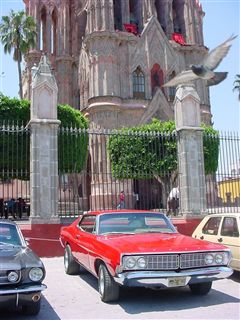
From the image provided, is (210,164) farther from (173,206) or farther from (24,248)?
(24,248)

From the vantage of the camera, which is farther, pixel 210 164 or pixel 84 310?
pixel 210 164

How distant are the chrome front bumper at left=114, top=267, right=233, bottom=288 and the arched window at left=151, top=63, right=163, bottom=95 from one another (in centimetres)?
3222

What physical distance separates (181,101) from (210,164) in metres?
12.0

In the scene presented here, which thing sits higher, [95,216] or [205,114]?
[205,114]

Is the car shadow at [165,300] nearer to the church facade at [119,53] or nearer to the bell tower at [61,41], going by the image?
the church facade at [119,53]

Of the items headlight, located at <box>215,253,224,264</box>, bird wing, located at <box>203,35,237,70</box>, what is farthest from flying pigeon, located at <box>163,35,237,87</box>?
headlight, located at <box>215,253,224,264</box>

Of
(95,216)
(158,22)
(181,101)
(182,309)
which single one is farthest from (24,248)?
(158,22)

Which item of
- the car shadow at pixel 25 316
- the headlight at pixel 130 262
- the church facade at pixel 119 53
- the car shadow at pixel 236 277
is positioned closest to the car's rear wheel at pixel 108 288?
the headlight at pixel 130 262

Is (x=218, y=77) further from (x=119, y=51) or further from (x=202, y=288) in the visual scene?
→ (x=119, y=51)

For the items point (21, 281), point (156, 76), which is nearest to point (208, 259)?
point (21, 281)

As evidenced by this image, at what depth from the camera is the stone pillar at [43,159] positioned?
11.3 metres

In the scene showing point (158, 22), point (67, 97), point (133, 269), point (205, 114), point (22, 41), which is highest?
point (158, 22)

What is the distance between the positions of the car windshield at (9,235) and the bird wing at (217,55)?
533 centimetres

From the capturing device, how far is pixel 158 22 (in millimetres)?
38375
